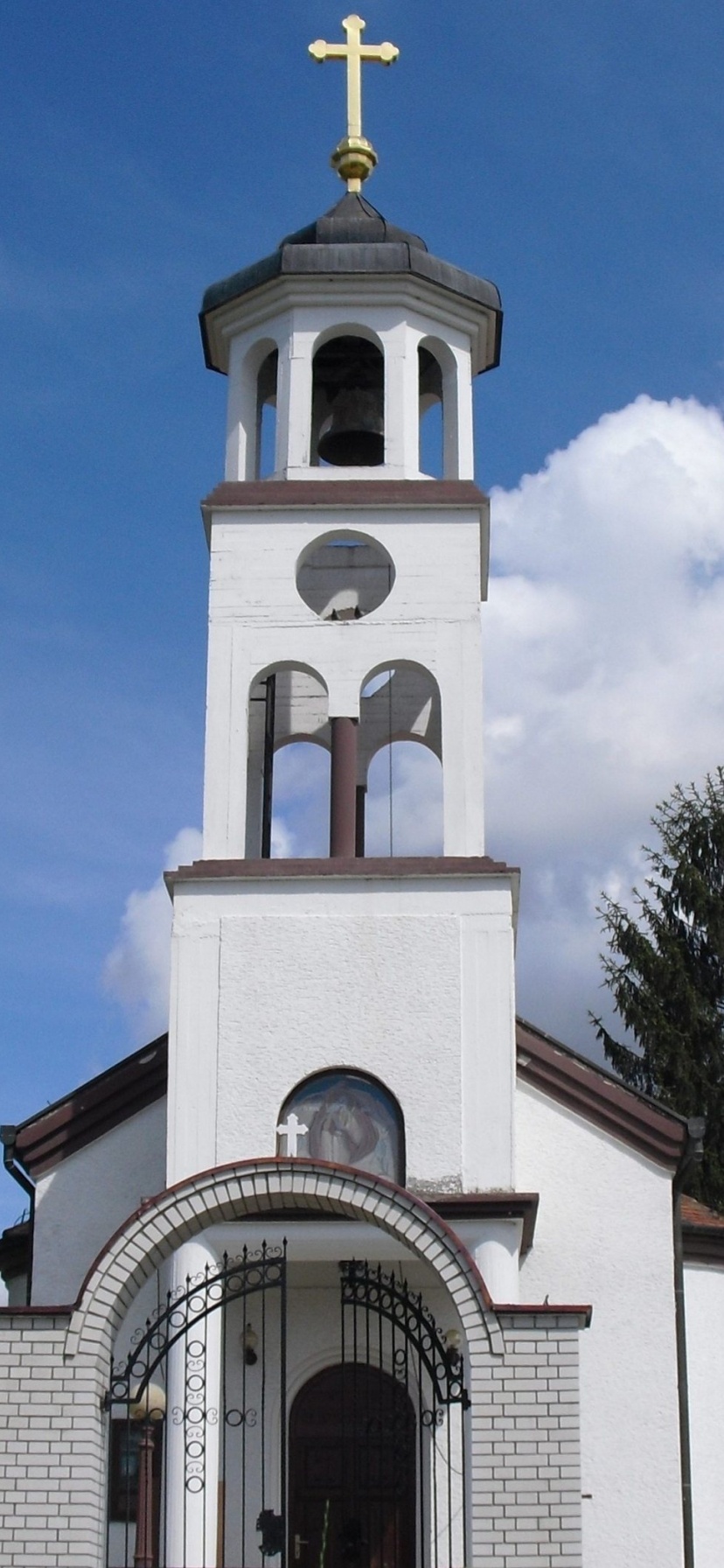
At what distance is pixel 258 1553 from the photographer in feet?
48.6

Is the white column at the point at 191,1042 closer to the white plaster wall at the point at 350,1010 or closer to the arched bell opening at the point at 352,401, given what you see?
the white plaster wall at the point at 350,1010

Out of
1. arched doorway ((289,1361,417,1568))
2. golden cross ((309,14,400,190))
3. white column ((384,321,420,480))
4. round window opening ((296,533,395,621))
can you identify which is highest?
golden cross ((309,14,400,190))

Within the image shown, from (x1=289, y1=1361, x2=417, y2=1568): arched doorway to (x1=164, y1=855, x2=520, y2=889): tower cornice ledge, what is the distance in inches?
141

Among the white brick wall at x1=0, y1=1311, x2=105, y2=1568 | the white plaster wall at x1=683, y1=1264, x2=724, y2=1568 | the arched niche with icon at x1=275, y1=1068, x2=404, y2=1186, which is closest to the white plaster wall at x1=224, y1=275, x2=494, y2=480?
the arched niche with icon at x1=275, y1=1068, x2=404, y2=1186

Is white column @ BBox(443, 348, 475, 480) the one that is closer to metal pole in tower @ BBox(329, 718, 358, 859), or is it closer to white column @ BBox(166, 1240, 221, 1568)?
metal pole in tower @ BBox(329, 718, 358, 859)

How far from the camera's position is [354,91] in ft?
62.0

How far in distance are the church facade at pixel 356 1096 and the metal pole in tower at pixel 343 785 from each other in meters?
0.03

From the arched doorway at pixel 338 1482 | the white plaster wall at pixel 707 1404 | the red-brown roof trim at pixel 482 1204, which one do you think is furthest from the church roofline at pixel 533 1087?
the arched doorway at pixel 338 1482

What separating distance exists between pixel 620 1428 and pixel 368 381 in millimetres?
9320

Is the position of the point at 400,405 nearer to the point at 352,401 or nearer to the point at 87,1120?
the point at 352,401

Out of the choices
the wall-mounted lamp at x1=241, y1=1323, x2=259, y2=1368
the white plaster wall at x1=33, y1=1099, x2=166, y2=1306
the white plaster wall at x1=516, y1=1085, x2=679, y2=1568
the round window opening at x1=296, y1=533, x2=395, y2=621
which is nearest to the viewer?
the wall-mounted lamp at x1=241, y1=1323, x2=259, y2=1368

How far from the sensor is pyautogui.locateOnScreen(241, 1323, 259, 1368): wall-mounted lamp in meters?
15.4

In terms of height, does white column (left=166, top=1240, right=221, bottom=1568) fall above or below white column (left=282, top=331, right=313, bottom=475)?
below

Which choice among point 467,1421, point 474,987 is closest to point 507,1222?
point 474,987
